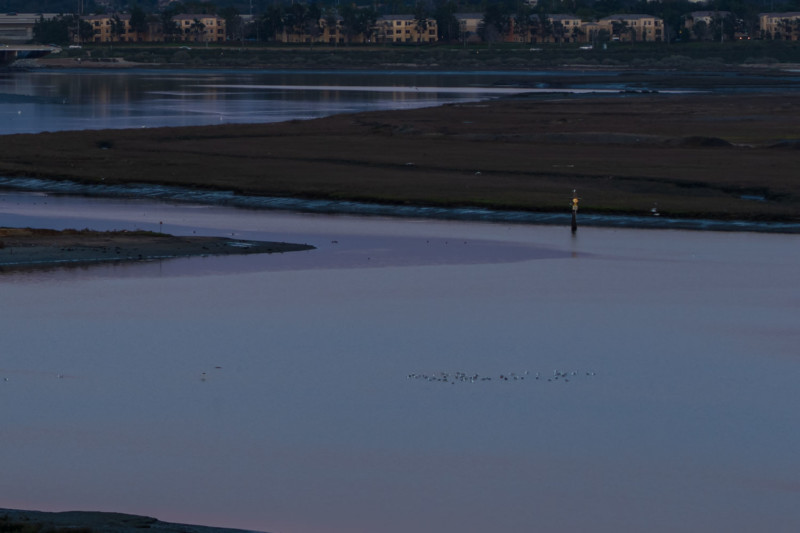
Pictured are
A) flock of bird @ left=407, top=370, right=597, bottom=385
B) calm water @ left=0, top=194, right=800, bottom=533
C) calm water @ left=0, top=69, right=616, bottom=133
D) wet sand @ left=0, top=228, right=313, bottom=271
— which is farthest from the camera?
calm water @ left=0, top=69, right=616, bottom=133

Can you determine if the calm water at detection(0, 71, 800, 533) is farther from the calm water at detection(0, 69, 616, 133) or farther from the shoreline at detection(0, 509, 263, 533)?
the calm water at detection(0, 69, 616, 133)

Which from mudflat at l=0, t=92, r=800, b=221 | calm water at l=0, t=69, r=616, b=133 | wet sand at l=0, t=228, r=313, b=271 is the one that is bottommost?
wet sand at l=0, t=228, r=313, b=271

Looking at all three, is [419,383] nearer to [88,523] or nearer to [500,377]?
[500,377]

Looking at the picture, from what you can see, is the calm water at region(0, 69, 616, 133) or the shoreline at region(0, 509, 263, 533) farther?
the calm water at region(0, 69, 616, 133)

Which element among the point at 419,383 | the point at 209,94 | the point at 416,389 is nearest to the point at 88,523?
the point at 416,389

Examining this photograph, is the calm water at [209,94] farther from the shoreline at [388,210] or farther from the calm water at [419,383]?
the calm water at [419,383]

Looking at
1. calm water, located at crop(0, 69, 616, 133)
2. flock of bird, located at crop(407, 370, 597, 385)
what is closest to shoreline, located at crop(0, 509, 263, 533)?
flock of bird, located at crop(407, 370, 597, 385)

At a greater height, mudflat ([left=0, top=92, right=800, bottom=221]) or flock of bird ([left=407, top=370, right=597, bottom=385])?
mudflat ([left=0, top=92, right=800, bottom=221])

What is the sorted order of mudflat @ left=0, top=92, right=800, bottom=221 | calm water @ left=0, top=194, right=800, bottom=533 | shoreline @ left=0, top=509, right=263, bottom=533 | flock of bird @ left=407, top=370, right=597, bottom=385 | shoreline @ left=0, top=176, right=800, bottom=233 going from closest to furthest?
shoreline @ left=0, top=509, right=263, bottom=533, calm water @ left=0, top=194, right=800, bottom=533, flock of bird @ left=407, top=370, right=597, bottom=385, shoreline @ left=0, top=176, right=800, bottom=233, mudflat @ left=0, top=92, right=800, bottom=221
